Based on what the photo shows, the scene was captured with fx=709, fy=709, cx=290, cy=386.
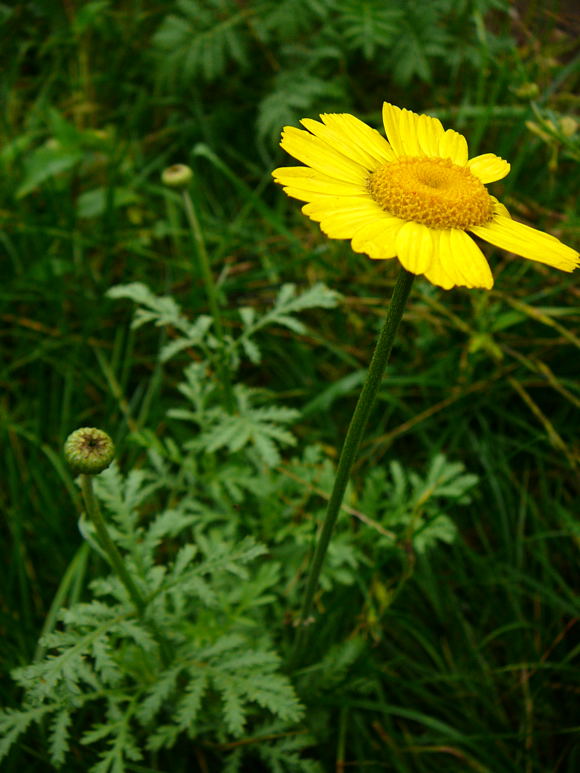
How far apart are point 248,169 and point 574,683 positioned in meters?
2.28

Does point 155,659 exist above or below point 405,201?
below

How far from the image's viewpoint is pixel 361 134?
1167 millimetres

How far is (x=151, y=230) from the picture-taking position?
9.07 ft

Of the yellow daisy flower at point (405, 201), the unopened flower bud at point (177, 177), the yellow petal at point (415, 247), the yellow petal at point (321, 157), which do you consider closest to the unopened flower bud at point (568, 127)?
the yellow daisy flower at point (405, 201)

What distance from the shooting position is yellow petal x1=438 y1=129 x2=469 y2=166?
124cm

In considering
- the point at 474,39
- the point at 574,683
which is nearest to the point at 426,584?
the point at 574,683

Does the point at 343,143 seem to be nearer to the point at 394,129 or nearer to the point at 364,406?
the point at 394,129

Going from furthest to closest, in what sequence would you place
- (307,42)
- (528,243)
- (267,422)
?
(307,42) → (267,422) → (528,243)

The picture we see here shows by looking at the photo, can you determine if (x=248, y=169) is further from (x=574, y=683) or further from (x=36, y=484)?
(x=574, y=683)

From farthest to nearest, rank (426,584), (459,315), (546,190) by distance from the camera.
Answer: (546,190) → (459,315) → (426,584)

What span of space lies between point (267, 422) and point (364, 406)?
1185 mm

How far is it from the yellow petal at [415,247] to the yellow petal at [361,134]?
21 centimetres

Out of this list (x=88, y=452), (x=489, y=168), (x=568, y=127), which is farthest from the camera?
(x=568, y=127)

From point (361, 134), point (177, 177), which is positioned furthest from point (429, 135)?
point (177, 177)
